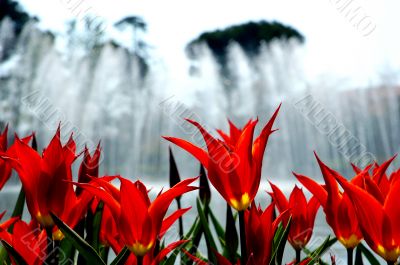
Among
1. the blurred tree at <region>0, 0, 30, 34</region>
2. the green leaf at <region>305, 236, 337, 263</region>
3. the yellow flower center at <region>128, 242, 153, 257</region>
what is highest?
the blurred tree at <region>0, 0, 30, 34</region>

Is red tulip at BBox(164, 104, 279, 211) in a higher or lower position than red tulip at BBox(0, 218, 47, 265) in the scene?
higher

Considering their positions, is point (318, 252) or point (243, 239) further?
point (318, 252)

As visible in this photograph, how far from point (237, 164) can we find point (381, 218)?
23 centimetres

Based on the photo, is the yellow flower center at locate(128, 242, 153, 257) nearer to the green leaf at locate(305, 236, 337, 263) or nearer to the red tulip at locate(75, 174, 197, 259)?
the red tulip at locate(75, 174, 197, 259)

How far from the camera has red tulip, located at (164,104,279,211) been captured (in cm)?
72

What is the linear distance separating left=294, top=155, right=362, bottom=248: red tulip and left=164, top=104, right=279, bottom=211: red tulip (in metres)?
0.10

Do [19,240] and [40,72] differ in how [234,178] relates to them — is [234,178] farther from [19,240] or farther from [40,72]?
[40,72]

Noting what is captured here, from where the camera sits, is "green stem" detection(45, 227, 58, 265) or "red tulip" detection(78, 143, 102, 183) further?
"red tulip" detection(78, 143, 102, 183)

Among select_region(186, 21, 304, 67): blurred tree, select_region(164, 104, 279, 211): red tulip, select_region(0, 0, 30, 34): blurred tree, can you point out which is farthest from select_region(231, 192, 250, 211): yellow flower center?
select_region(186, 21, 304, 67): blurred tree

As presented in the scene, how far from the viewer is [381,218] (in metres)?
0.67

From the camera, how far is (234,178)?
0.73m

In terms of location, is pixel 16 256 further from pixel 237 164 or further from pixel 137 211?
pixel 237 164

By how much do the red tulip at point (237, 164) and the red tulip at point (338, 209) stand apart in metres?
0.10

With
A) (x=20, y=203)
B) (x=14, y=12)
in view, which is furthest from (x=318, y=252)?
(x=14, y=12)
